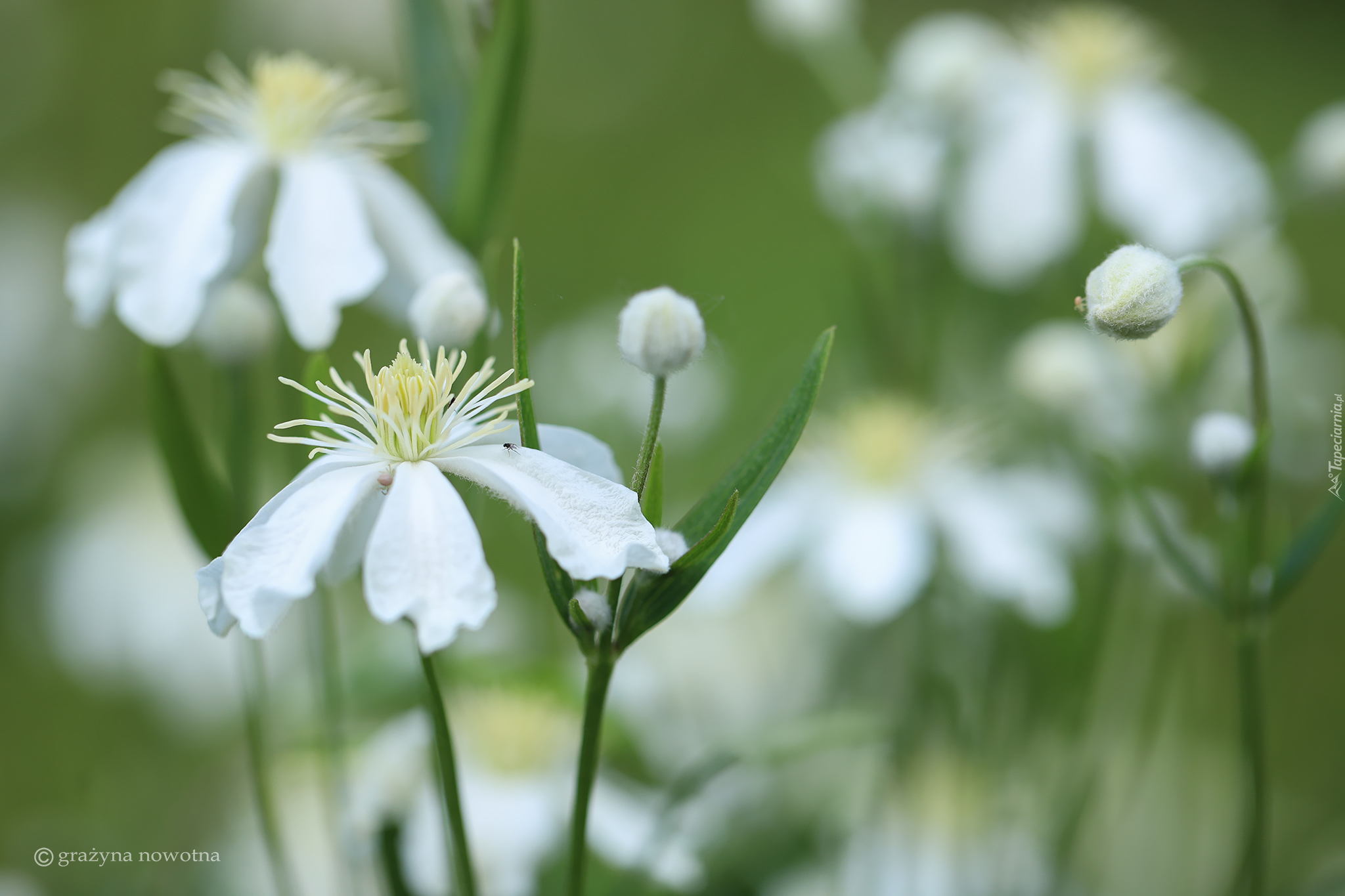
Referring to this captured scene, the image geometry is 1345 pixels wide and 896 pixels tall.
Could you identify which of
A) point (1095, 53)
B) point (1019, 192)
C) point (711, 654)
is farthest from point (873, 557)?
point (1095, 53)

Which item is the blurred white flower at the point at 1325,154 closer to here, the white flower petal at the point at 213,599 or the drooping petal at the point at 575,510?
the drooping petal at the point at 575,510

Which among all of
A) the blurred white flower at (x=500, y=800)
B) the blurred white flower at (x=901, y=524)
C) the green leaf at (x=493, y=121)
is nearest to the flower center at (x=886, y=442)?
the blurred white flower at (x=901, y=524)

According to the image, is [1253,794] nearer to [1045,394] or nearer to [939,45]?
[1045,394]

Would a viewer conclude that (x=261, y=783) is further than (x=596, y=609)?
Yes

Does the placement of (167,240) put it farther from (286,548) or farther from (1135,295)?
(1135,295)

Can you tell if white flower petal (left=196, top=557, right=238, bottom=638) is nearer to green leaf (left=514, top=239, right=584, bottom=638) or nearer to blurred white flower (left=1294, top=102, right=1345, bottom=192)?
green leaf (left=514, top=239, right=584, bottom=638)

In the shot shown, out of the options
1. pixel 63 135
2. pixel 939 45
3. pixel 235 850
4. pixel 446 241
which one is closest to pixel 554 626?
pixel 235 850
